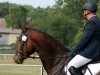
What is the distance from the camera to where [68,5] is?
7219 centimetres

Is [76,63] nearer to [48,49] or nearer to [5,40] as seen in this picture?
[48,49]

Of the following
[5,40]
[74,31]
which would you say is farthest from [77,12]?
[5,40]

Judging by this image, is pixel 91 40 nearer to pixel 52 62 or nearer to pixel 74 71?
pixel 74 71

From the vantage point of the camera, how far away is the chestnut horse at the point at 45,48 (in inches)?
345

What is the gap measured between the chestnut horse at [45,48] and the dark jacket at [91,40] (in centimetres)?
103

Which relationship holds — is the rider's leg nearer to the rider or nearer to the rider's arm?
the rider

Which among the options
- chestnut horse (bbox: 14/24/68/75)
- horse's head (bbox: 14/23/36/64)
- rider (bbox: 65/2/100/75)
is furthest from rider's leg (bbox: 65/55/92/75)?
horse's head (bbox: 14/23/36/64)

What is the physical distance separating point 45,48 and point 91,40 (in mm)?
1523

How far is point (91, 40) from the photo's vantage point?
24.9 ft

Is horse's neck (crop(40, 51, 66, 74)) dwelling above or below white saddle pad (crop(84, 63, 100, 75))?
below

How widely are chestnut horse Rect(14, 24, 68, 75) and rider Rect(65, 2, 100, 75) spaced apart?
0.77 metres

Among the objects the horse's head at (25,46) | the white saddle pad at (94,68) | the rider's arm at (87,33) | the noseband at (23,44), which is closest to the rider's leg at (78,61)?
the white saddle pad at (94,68)

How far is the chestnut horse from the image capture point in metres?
8.76

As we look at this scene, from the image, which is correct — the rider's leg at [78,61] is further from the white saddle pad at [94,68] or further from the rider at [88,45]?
the white saddle pad at [94,68]
